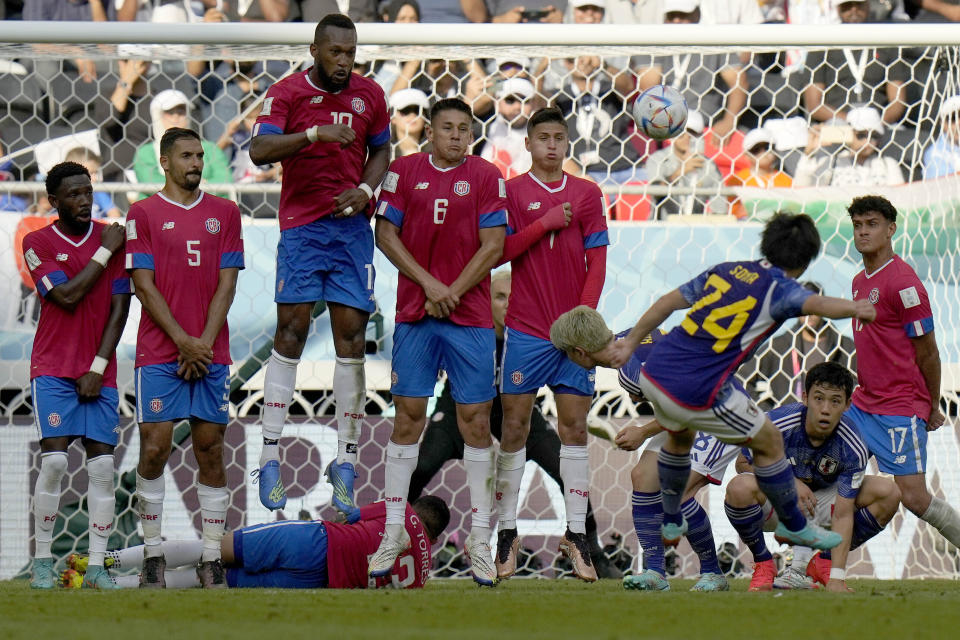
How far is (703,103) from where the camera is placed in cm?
930

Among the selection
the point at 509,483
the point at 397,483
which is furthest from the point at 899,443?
the point at 397,483

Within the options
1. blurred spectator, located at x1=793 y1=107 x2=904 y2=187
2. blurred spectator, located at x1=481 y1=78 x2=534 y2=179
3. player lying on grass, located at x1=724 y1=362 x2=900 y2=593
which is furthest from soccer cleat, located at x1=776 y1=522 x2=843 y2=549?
blurred spectator, located at x1=481 y1=78 x2=534 y2=179

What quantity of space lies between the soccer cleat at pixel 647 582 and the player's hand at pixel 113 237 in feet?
9.61

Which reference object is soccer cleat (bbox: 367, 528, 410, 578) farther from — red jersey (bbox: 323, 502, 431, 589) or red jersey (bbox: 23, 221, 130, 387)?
red jersey (bbox: 23, 221, 130, 387)

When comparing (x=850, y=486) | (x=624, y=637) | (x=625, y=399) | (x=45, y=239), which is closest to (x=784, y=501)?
(x=850, y=486)

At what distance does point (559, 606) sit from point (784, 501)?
4.25 ft

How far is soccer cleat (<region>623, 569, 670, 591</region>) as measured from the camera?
18.1ft

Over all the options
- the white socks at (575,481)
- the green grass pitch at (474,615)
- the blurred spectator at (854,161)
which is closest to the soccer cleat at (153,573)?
the green grass pitch at (474,615)

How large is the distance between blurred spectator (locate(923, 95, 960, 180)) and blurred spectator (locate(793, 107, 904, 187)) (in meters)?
0.25

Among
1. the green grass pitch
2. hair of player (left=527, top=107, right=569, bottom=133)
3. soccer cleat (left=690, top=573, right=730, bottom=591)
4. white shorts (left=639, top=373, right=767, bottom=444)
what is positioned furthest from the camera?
hair of player (left=527, top=107, right=569, bottom=133)

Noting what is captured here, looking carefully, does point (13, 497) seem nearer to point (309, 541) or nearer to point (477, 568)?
point (309, 541)

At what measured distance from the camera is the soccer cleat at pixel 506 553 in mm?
6066

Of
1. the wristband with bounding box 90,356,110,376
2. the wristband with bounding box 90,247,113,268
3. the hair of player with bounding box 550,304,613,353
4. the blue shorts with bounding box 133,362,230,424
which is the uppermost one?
the wristband with bounding box 90,247,113,268

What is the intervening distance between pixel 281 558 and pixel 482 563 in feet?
3.52
